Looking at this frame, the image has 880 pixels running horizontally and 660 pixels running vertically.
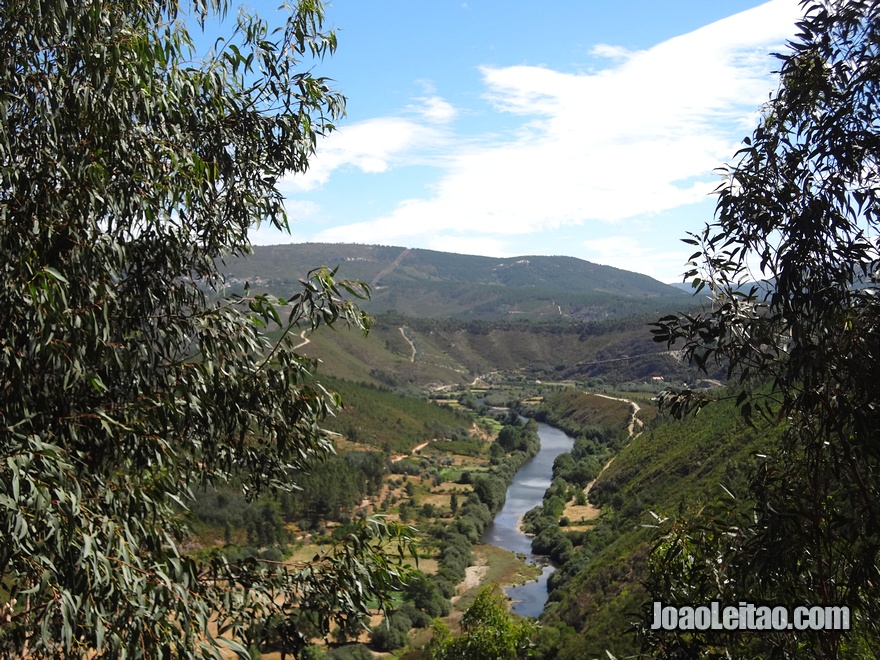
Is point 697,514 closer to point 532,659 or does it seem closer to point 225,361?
point 225,361

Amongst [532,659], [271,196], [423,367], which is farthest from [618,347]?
[271,196]

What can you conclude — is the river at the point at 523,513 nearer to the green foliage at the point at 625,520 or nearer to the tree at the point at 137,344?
the green foliage at the point at 625,520

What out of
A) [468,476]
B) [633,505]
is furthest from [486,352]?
[633,505]

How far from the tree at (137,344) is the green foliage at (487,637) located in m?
13.5

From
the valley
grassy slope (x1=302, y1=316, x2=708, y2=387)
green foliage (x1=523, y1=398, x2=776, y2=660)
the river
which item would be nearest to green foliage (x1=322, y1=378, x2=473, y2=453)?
the valley

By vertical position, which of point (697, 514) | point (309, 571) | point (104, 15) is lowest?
point (309, 571)

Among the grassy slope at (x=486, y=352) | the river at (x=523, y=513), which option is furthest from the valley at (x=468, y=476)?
the grassy slope at (x=486, y=352)

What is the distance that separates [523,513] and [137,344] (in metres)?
40.2

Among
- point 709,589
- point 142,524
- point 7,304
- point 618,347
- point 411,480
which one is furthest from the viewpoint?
point 618,347

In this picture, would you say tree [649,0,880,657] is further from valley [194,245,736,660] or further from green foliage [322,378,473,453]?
green foliage [322,378,473,453]

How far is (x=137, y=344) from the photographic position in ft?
13.8

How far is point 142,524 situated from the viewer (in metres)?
3.77

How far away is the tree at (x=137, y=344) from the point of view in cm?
327

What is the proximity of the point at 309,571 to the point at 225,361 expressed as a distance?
1488 millimetres
